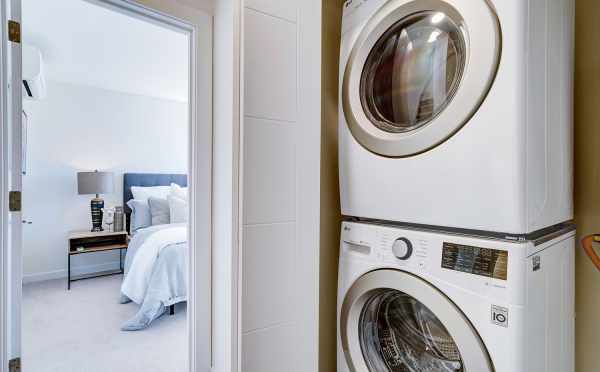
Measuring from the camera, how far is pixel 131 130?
4043mm

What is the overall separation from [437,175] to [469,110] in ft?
0.58

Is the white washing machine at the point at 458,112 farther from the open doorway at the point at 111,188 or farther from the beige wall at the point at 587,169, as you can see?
the open doorway at the point at 111,188

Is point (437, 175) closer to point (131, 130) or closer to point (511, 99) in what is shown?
point (511, 99)

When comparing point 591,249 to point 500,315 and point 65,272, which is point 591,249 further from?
point 65,272

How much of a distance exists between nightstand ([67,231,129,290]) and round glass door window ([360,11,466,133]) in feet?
11.9

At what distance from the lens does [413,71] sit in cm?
90

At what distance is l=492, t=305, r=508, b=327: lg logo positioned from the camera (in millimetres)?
672

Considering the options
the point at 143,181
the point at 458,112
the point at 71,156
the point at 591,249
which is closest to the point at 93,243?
the point at 143,181

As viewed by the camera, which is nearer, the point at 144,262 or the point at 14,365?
the point at 14,365

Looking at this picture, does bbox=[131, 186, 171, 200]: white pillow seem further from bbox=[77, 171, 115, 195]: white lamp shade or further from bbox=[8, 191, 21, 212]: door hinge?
bbox=[8, 191, 21, 212]: door hinge

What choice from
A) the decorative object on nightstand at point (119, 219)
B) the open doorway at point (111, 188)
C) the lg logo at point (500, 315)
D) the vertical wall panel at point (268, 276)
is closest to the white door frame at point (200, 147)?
the open doorway at point (111, 188)

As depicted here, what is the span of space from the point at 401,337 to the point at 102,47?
10.7 feet

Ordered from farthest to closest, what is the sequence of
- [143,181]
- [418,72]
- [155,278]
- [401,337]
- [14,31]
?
1. [143,181]
2. [155,278]
3. [14,31]
4. [401,337]
5. [418,72]

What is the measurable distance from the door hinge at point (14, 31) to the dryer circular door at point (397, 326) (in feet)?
5.26
